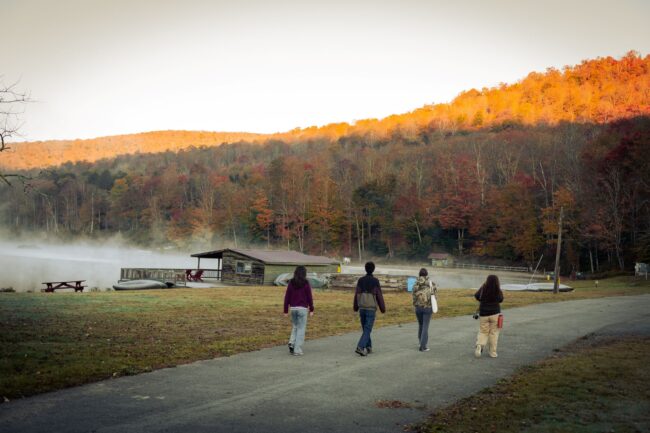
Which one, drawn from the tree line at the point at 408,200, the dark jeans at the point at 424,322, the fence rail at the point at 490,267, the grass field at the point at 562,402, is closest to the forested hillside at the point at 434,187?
the tree line at the point at 408,200

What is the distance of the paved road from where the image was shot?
690 cm

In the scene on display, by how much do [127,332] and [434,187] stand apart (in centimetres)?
7782

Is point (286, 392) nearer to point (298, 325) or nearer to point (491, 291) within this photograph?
point (298, 325)

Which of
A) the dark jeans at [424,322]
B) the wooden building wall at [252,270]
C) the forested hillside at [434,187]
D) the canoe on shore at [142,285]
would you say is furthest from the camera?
the forested hillside at [434,187]

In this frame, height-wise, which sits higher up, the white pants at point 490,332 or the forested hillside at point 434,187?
the forested hillside at point 434,187

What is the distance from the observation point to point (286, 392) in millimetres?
8492

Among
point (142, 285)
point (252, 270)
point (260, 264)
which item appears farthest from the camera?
point (252, 270)

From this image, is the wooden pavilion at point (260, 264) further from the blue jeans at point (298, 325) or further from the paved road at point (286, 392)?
the blue jeans at point (298, 325)

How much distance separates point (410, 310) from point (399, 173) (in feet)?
259

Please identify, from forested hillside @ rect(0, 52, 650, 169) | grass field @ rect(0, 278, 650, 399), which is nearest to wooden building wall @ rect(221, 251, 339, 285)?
grass field @ rect(0, 278, 650, 399)

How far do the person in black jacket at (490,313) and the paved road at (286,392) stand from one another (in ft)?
1.39

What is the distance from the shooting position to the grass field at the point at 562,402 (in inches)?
271

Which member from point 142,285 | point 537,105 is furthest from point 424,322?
point 537,105

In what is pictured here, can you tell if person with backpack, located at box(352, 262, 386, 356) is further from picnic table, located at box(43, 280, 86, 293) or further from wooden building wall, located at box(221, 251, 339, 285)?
wooden building wall, located at box(221, 251, 339, 285)
